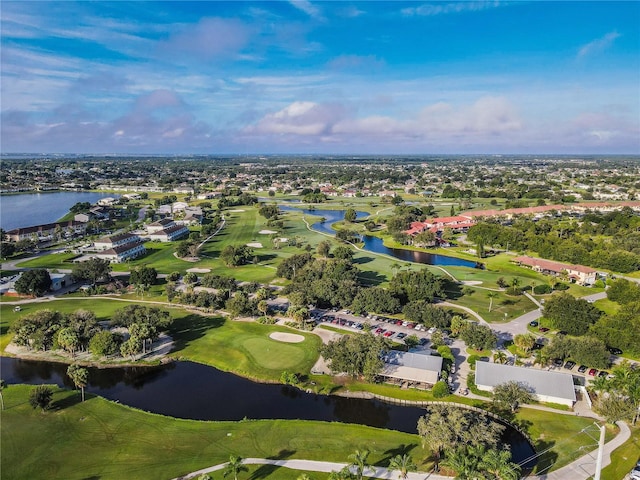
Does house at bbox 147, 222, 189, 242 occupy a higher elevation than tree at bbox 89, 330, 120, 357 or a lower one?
higher

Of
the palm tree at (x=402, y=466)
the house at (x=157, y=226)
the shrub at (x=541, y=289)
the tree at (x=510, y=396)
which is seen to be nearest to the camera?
the palm tree at (x=402, y=466)

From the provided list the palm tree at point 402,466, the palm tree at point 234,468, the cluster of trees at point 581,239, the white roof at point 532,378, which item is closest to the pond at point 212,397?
the white roof at point 532,378

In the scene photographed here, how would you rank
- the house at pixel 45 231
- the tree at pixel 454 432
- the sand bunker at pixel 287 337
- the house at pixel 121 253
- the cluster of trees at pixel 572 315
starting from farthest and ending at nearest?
the house at pixel 45 231, the house at pixel 121 253, the cluster of trees at pixel 572 315, the sand bunker at pixel 287 337, the tree at pixel 454 432

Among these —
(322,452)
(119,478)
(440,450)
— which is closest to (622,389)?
(440,450)

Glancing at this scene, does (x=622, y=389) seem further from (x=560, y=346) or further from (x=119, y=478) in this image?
(x=119, y=478)

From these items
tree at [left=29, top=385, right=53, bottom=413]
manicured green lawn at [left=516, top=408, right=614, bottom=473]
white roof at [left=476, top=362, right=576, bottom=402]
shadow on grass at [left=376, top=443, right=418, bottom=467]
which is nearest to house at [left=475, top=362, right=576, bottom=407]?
white roof at [left=476, top=362, right=576, bottom=402]

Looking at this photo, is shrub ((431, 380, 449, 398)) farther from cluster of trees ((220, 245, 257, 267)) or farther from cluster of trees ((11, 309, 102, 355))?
cluster of trees ((220, 245, 257, 267))

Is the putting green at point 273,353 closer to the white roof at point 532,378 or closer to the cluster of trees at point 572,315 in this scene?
the white roof at point 532,378

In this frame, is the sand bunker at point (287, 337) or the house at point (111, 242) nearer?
the sand bunker at point (287, 337)
